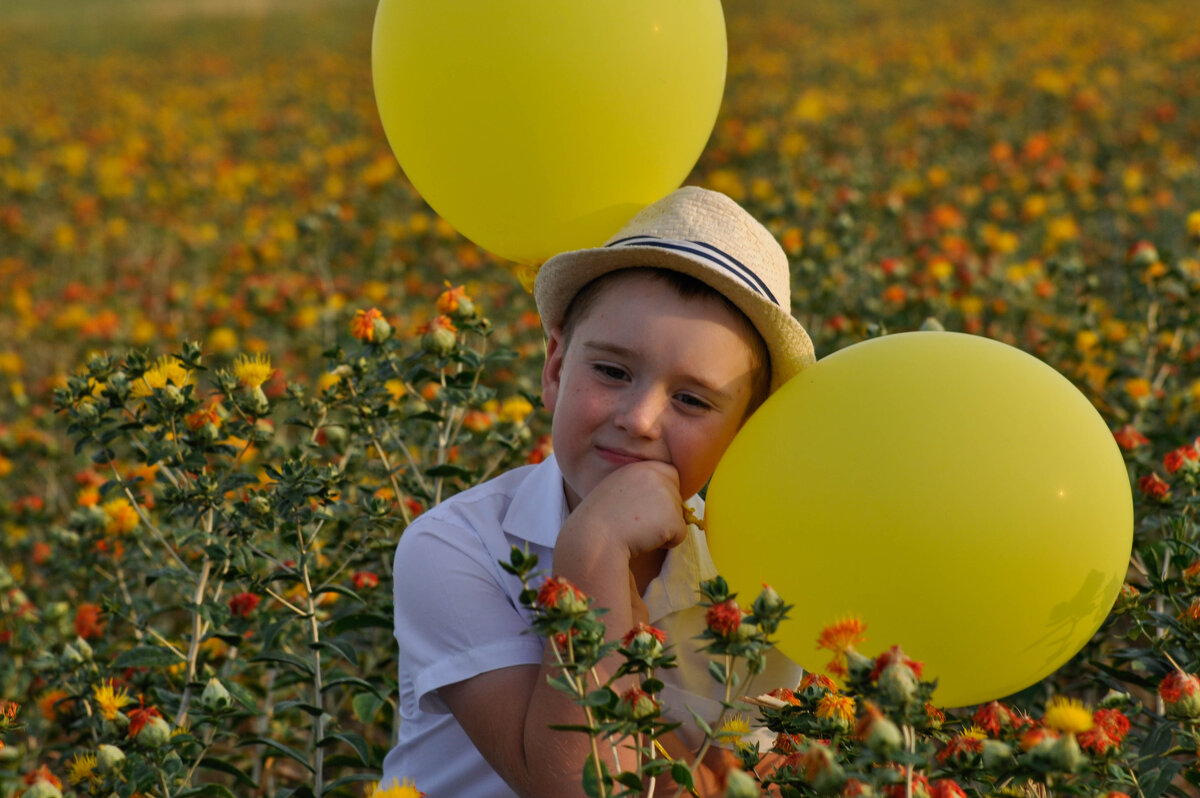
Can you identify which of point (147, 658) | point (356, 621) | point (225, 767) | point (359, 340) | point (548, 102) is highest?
point (548, 102)

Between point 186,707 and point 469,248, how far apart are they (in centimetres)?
354

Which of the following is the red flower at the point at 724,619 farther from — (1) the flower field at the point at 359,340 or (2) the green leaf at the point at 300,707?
(2) the green leaf at the point at 300,707

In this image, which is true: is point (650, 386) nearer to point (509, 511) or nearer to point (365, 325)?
point (509, 511)

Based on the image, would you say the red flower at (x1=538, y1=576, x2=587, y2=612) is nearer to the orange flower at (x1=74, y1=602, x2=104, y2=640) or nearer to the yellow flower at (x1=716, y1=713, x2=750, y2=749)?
the yellow flower at (x1=716, y1=713, x2=750, y2=749)

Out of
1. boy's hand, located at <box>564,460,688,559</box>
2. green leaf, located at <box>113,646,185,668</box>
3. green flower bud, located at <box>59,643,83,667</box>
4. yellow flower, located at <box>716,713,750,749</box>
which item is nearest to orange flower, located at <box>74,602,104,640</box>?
green flower bud, located at <box>59,643,83,667</box>

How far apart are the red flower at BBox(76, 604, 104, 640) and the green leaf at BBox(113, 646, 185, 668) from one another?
56 cm

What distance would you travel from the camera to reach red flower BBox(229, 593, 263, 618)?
2121 millimetres

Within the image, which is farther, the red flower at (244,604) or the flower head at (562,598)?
the red flower at (244,604)

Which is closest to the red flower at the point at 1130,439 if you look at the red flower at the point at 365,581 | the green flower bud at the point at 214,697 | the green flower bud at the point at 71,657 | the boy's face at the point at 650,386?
the boy's face at the point at 650,386

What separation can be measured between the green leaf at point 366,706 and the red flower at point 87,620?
768 mm

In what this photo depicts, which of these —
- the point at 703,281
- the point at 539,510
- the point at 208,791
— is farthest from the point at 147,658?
the point at 703,281

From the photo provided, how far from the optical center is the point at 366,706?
1893 millimetres

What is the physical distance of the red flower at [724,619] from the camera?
109 cm

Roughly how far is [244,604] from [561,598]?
1.24m
